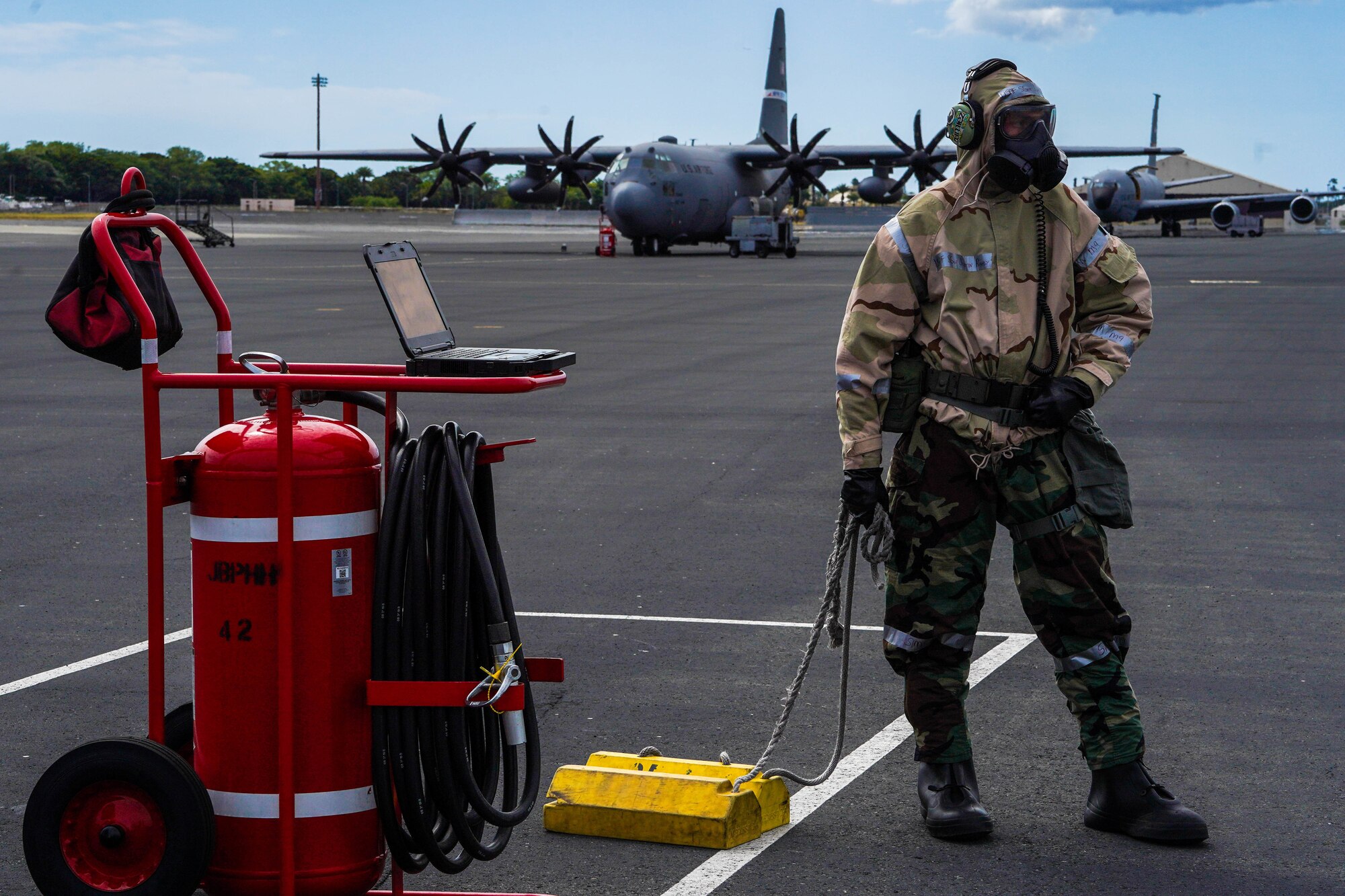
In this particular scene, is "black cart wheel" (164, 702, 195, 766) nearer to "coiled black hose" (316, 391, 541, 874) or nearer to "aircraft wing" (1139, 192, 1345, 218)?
"coiled black hose" (316, 391, 541, 874)

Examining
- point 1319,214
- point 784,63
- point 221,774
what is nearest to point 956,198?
point 221,774

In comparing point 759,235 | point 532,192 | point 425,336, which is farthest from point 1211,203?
point 425,336

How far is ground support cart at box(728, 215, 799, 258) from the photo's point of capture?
53.6 meters

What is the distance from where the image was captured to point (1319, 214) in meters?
189

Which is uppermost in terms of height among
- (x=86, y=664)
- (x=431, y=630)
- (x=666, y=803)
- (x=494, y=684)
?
(x=431, y=630)

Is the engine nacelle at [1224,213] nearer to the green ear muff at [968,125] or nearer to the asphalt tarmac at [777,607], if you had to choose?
the asphalt tarmac at [777,607]

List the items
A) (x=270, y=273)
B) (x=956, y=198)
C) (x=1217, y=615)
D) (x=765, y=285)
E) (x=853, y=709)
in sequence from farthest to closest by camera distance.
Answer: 1. (x=270, y=273)
2. (x=765, y=285)
3. (x=1217, y=615)
4. (x=853, y=709)
5. (x=956, y=198)

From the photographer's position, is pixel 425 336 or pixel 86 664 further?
pixel 86 664

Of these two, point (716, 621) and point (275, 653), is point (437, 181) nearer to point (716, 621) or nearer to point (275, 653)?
point (716, 621)

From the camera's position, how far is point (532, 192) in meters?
60.4

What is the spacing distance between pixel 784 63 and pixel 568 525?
67.6 metres

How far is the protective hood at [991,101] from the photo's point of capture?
14.4ft

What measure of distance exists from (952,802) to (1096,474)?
107cm

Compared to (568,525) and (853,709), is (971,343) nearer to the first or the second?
(853,709)
